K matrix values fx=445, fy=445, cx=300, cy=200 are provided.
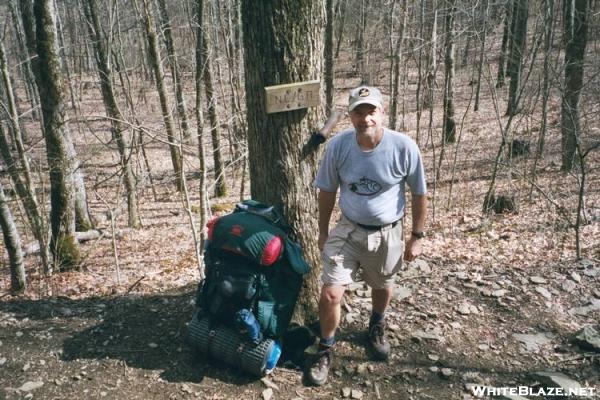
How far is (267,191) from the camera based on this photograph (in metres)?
3.60

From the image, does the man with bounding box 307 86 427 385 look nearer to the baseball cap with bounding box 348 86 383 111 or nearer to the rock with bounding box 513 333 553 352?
the baseball cap with bounding box 348 86 383 111

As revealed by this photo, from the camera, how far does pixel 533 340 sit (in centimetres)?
386

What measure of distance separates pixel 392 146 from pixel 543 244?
530 centimetres

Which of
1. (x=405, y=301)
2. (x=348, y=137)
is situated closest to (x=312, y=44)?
(x=348, y=137)

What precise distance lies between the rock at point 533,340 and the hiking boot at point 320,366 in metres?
1.72

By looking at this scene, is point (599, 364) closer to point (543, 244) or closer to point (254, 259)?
point (254, 259)

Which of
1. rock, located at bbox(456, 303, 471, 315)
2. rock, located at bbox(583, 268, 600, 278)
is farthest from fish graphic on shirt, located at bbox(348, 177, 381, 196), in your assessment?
rock, located at bbox(583, 268, 600, 278)

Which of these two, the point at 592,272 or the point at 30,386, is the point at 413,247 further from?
the point at 30,386

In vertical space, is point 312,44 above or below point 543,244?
above

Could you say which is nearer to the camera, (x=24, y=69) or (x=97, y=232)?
(x=97, y=232)

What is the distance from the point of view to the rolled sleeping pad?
3168 mm

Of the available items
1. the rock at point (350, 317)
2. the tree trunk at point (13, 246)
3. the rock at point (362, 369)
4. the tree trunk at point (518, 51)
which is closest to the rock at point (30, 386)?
the rock at point (362, 369)

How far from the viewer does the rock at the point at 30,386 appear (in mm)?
3191

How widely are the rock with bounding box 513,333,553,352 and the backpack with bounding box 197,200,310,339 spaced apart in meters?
2.07
